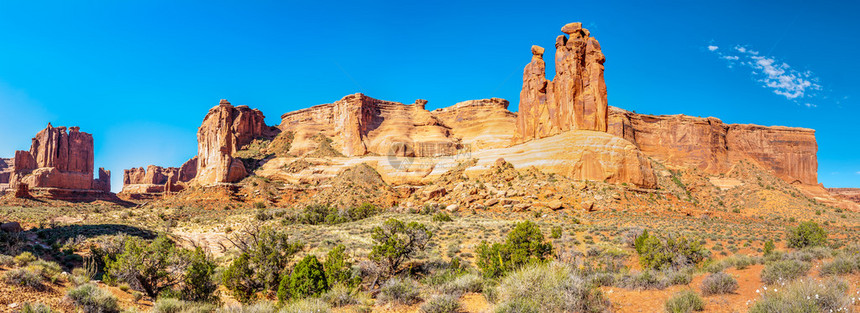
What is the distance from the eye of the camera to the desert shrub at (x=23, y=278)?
11.4 meters

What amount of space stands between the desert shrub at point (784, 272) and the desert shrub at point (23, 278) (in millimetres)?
19551

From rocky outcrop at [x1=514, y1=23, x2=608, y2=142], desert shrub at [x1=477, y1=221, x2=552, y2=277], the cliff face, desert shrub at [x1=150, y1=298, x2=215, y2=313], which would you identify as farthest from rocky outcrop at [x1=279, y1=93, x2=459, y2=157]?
desert shrub at [x1=150, y1=298, x2=215, y2=313]

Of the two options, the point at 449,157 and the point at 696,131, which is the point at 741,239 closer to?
the point at 449,157

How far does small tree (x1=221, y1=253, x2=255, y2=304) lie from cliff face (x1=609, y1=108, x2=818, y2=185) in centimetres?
7406

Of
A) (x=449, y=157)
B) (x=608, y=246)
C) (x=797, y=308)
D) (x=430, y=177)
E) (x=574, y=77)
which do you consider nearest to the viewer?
(x=797, y=308)

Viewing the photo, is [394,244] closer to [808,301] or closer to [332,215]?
[808,301]

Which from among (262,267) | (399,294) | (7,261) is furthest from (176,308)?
(7,261)

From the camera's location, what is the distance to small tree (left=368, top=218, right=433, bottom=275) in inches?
686

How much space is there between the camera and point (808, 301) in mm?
6598

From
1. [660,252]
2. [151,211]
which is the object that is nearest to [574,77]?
[660,252]

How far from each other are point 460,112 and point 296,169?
34.3 meters

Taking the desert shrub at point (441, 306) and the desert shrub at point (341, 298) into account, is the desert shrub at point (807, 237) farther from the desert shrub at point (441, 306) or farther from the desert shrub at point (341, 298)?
the desert shrub at point (341, 298)

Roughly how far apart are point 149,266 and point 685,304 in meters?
16.7

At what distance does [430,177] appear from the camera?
5850 centimetres
